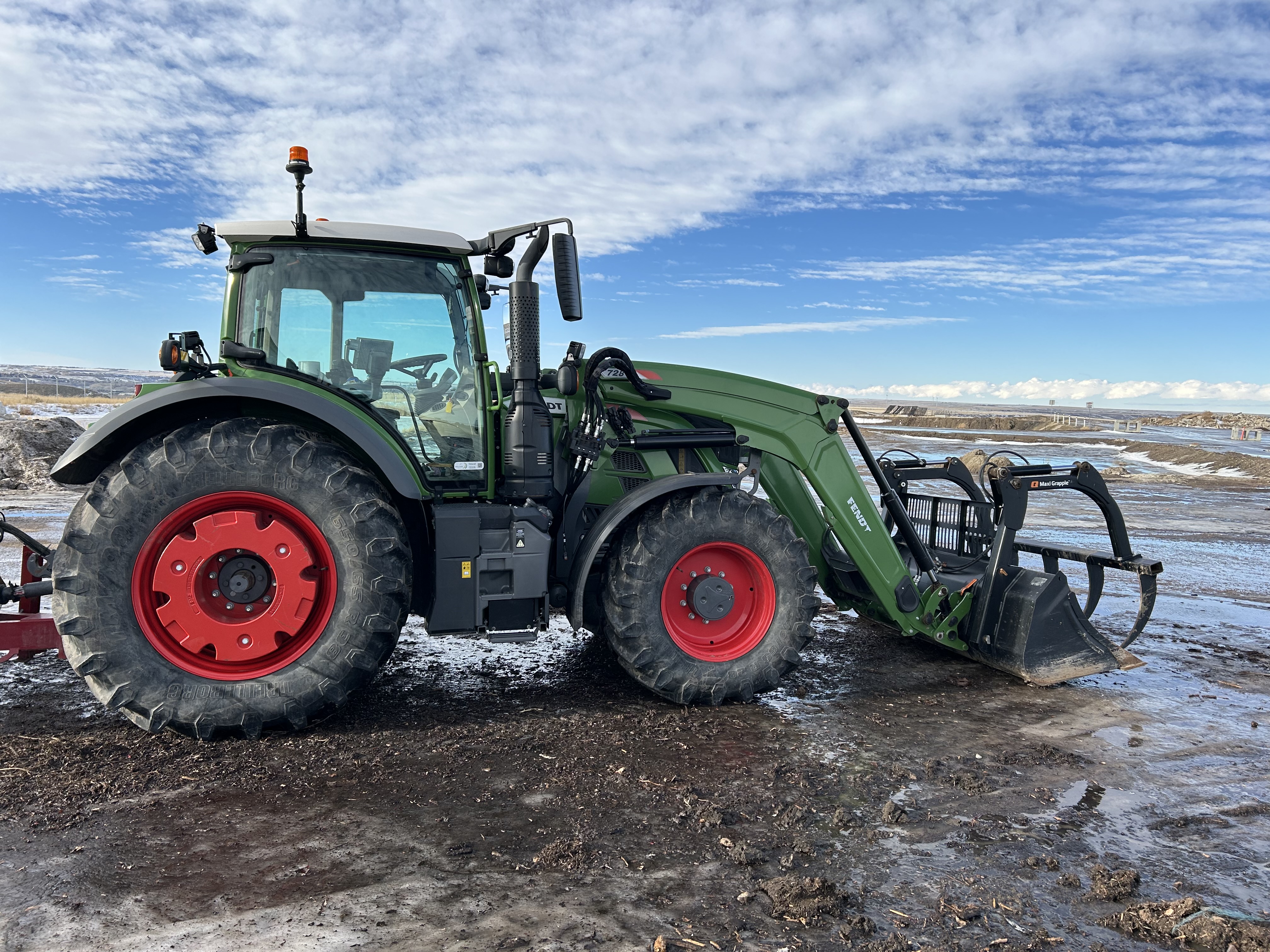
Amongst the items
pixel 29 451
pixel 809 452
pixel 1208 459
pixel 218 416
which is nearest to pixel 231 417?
pixel 218 416

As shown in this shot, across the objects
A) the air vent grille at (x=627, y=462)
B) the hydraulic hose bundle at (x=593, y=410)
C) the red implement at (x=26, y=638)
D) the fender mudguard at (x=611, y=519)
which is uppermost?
the hydraulic hose bundle at (x=593, y=410)

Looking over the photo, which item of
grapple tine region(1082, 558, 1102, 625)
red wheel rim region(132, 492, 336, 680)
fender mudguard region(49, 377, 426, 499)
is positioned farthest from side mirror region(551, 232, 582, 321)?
grapple tine region(1082, 558, 1102, 625)

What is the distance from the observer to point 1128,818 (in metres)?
3.64

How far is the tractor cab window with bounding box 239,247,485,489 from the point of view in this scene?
175 inches

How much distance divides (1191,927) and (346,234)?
14.9ft

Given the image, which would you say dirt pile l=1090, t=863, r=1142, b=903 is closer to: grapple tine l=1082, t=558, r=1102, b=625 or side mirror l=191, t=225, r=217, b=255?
grapple tine l=1082, t=558, r=1102, b=625

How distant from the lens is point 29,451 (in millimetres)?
14266

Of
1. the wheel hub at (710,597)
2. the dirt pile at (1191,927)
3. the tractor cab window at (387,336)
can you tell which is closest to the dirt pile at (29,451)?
the tractor cab window at (387,336)

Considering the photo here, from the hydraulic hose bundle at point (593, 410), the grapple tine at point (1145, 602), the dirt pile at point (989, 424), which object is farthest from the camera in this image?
the dirt pile at point (989, 424)

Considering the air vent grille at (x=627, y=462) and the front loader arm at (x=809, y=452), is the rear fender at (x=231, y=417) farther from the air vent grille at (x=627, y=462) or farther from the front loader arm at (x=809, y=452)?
the front loader arm at (x=809, y=452)

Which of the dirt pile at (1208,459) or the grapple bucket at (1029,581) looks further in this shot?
the dirt pile at (1208,459)

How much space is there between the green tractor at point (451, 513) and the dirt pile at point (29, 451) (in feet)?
39.7

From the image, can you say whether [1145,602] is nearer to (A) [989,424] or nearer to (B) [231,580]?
(B) [231,580]

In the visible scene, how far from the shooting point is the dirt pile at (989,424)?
164 ft
